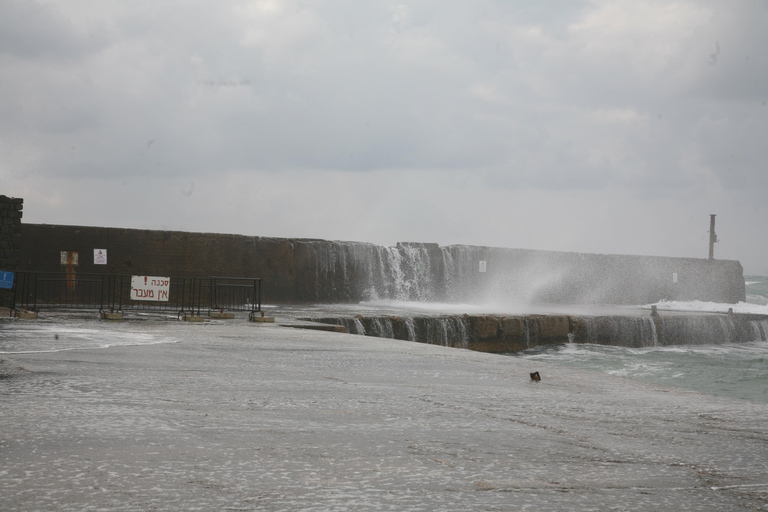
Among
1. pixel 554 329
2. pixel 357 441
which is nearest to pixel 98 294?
pixel 554 329

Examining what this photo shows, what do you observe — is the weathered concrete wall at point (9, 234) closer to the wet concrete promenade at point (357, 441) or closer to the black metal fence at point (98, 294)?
the black metal fence at point (98, 294)

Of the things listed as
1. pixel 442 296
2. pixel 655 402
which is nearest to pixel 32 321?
pixel 655 402

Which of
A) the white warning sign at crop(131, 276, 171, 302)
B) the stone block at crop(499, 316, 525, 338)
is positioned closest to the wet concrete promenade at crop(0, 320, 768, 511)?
the white warning sign at crop(131, 276, 171, 302)

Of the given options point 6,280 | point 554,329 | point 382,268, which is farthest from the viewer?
point 382,268

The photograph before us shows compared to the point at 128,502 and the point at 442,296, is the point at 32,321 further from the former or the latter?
the point at 442,296

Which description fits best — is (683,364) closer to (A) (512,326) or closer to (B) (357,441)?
(A) (512,326)

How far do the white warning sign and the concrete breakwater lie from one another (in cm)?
332

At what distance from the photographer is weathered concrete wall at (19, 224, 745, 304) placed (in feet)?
73.7

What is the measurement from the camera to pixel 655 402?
22.6 ft

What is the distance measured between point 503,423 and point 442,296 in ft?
84.4

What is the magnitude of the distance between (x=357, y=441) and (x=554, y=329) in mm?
19505

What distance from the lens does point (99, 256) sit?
22.0 meters

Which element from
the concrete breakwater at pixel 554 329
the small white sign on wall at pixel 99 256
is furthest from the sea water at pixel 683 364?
the small white sign on wall at pixel 99 256

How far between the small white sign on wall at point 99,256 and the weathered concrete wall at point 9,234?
103 inches
